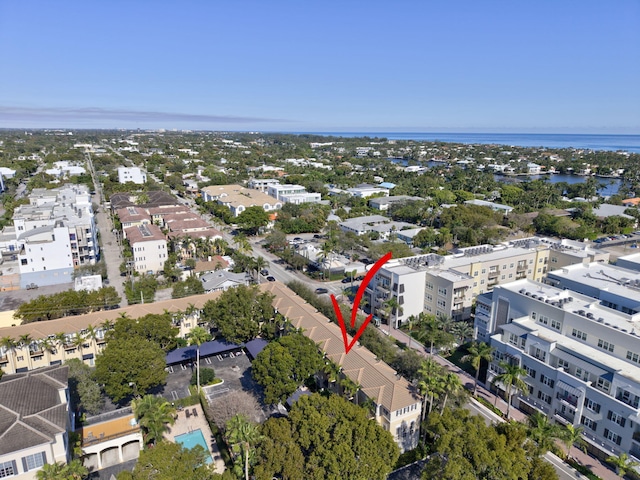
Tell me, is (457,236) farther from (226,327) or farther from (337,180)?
(337,180)

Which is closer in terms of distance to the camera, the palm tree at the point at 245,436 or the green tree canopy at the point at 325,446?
the green tree canopy at the point at 325,446

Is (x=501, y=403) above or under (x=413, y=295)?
under

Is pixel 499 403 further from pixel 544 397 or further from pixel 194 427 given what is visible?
pixel 194 427

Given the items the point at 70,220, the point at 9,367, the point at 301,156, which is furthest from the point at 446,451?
the point at 301,156

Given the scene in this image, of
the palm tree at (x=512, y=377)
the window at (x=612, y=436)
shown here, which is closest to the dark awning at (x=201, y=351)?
the palm tree at (x=512, y=377)

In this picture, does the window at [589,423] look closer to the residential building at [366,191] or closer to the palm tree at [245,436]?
the palm tree at [245,436]

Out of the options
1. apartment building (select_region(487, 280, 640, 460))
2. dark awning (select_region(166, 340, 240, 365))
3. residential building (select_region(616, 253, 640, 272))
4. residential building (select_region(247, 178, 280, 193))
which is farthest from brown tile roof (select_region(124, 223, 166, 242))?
residential building (select_region(616, 253, 640, 272))
